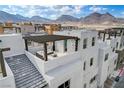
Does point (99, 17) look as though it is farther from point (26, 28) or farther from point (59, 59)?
point (26, 28)

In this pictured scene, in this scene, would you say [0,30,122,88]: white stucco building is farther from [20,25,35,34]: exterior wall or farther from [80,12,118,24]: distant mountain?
[20,25,35,34]: exterior wall

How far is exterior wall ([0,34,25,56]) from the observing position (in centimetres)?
543

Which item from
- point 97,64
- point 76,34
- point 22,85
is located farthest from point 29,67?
point 97,64

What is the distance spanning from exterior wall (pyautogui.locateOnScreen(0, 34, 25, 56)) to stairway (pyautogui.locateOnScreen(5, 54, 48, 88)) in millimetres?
309

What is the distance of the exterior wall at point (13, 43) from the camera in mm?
5426

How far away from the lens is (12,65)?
5.12m

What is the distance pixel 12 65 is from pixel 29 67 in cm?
80

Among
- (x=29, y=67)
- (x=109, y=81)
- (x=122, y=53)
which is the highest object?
(x=29, y=67)

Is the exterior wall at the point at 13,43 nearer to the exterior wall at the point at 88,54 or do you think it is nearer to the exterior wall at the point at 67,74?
the exterior wall at the point at 67,74

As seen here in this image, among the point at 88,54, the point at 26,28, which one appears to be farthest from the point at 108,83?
the point at 26,28

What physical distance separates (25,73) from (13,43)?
187 centimetres

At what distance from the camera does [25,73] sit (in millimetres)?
4949

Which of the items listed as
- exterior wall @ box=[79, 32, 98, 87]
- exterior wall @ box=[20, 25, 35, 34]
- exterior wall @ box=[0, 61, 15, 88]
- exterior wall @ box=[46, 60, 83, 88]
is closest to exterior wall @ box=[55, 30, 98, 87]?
exterior wall @ box=[79, 32, 98, 87]
